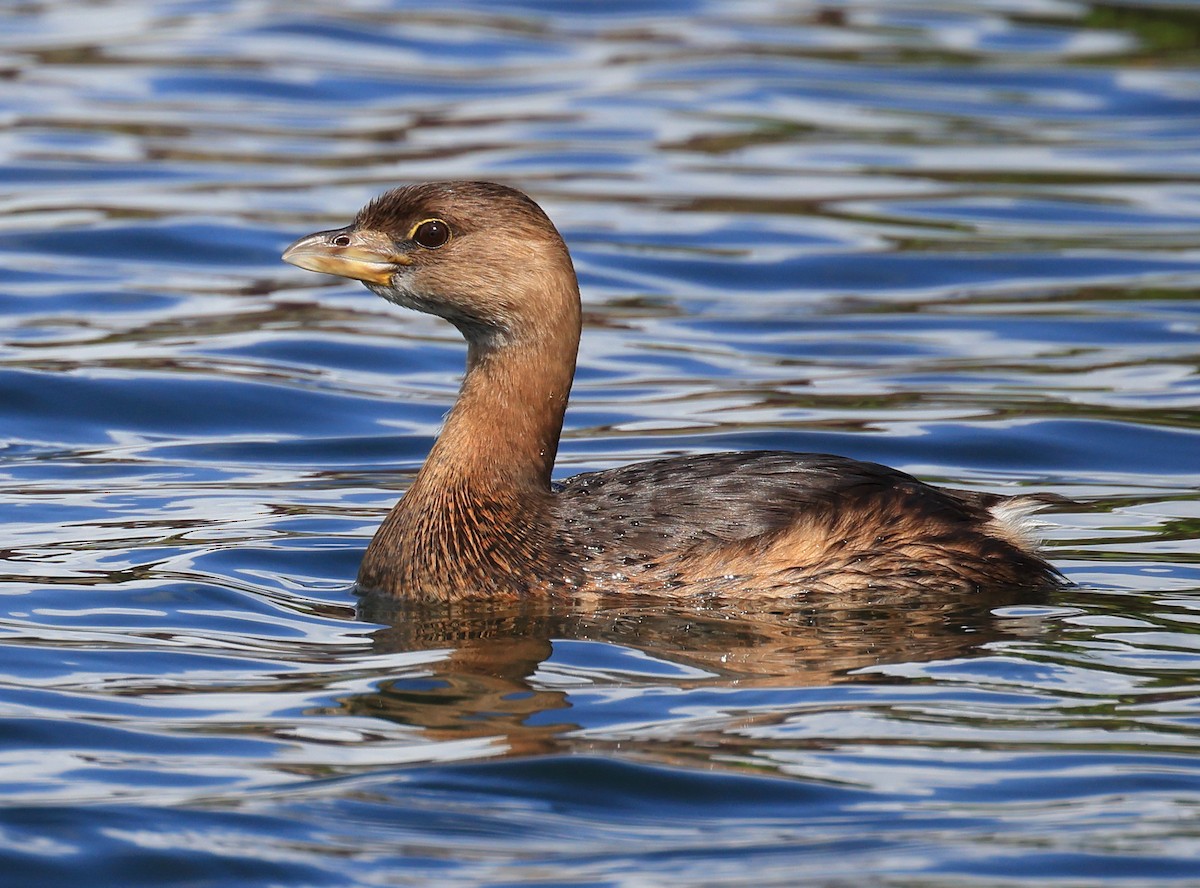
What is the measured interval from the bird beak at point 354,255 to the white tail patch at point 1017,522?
2.37m

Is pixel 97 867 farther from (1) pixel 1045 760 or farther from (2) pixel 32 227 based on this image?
(2) pixel 32 227

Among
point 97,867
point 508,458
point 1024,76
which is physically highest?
point 1024,76

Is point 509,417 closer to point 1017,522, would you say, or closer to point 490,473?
point 490,473

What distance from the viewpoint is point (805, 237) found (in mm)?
14734

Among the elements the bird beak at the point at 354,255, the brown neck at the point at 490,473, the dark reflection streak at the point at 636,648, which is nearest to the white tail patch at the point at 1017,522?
the dark reflection streak at the point at 636,648

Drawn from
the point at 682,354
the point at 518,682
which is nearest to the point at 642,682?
the point at 518,682

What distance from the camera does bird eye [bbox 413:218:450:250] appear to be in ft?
26.7

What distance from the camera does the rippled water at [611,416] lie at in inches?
221

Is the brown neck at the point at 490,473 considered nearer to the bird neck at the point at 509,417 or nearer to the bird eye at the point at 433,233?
the bird neck at the point at 509,417

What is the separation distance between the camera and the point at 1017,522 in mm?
8000

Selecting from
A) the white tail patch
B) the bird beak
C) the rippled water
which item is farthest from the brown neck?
the white tail patch

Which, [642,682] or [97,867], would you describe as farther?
[642,682]

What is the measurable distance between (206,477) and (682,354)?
3.36 metres

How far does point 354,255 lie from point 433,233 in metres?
0.32
